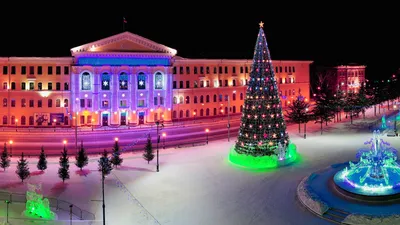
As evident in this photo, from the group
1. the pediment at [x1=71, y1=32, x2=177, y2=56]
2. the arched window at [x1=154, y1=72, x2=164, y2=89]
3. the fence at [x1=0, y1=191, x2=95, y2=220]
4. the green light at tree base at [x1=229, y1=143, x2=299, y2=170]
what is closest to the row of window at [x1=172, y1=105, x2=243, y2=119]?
the arched window at [x1=154, y1=72, x2=164, y2=89]

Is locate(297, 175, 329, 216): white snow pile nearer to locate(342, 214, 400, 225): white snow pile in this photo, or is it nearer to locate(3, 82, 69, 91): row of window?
locate(342, 214, 400, 225): white snow pile

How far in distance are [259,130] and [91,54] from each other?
33319mm

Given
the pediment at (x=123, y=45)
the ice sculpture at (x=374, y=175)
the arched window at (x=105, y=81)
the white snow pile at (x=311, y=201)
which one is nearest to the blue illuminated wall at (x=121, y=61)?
the pediment at (x=123, y=45)

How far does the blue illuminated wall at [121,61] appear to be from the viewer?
195ft

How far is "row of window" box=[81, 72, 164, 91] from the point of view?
60.3 meters

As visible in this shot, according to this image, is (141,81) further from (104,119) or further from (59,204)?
(59,204)

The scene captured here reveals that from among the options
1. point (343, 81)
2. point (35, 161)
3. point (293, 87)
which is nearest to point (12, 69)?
point (35, 161)

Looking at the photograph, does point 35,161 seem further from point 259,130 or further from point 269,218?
point 269,218

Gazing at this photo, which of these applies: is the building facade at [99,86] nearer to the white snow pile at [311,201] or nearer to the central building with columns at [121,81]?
the central building with columns at [121,81]

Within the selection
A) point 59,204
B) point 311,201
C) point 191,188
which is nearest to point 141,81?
point 191,188

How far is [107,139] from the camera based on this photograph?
5166cm

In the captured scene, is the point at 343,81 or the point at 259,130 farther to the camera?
the point at 343,81

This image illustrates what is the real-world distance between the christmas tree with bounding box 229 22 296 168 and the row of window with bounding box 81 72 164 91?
28.7 meters

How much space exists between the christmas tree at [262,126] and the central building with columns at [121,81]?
2802 cm
